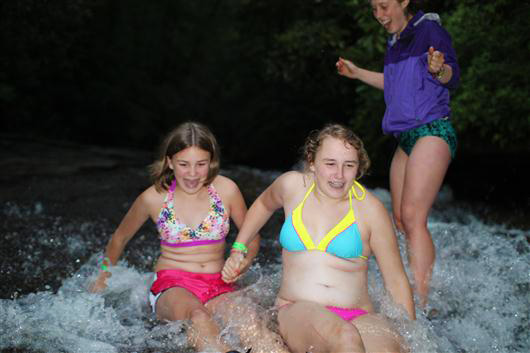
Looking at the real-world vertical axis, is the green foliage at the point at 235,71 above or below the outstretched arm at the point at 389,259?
above

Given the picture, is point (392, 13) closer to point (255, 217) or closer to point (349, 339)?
point (255, 217)

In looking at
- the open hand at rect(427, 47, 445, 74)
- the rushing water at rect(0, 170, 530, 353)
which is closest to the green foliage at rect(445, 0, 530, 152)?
the rushing water at rect(0, 170, 530, 353)

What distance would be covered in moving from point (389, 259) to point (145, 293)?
1.86 metres

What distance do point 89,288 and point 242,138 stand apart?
11.9 m

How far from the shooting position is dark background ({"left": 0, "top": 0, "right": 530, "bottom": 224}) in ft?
24.1

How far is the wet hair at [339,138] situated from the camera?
3.13 metres

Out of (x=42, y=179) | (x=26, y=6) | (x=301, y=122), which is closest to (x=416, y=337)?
(x=42, y=179)

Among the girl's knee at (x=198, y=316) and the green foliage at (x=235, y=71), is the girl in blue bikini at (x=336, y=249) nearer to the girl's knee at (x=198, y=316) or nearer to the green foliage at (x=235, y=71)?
the girl's knee at (x=198, y=316)

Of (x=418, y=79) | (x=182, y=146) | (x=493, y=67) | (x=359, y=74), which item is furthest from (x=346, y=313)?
(x=493, y=67)

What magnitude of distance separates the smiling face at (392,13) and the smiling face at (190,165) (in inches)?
50.7

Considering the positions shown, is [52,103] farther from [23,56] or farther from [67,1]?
[67,1]

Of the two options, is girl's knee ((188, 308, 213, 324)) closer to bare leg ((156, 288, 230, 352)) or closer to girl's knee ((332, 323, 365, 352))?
bare leg ((156, 288, 230, 352))

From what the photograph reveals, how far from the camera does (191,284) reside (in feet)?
12.1

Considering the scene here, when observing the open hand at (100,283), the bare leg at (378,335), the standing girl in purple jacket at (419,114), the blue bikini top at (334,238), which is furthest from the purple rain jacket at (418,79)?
the open hand at (100,283)
